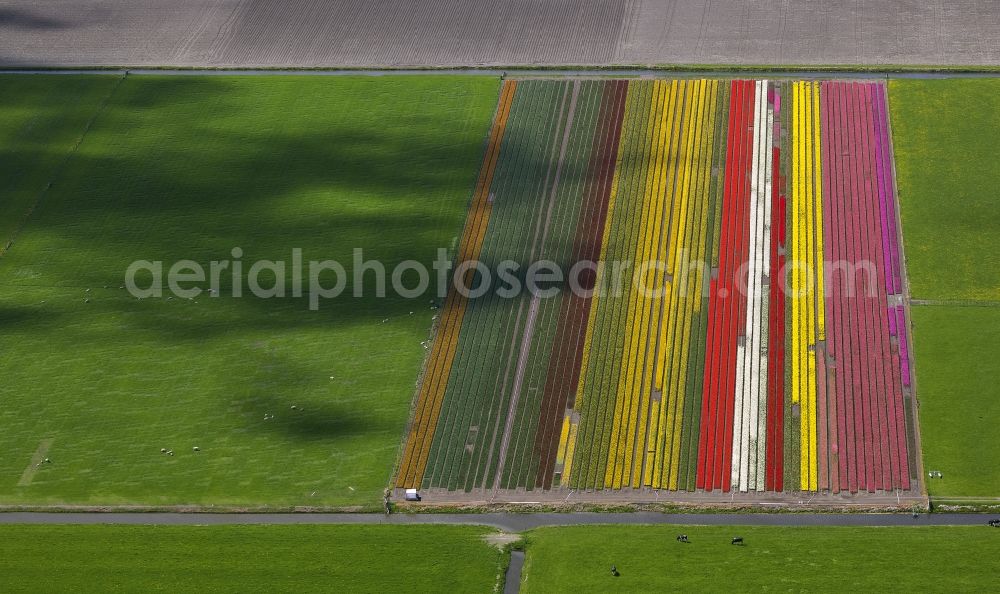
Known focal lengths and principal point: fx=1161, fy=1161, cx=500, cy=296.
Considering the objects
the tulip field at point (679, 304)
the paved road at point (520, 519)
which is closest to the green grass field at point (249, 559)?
the paved road at point (520, 519)

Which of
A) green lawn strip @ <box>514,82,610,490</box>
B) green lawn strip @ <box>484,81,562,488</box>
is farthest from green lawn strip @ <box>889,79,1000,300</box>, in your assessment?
green lawn strip @ <box>484,81,562,488</box>

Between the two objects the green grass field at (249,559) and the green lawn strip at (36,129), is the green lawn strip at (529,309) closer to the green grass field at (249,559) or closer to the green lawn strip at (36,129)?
the green grass field at (249,559)

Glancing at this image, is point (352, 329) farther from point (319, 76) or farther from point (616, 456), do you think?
point (319, 76)

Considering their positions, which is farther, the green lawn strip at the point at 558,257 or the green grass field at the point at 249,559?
the green lawn strip at the point at 558,257

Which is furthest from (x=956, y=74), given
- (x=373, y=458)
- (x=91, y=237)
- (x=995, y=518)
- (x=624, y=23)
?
(x=91, y=237)

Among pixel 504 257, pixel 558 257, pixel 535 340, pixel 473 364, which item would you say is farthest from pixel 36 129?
pixel 535 340

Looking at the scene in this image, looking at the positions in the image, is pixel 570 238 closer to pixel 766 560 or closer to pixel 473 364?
pixel 473 364
